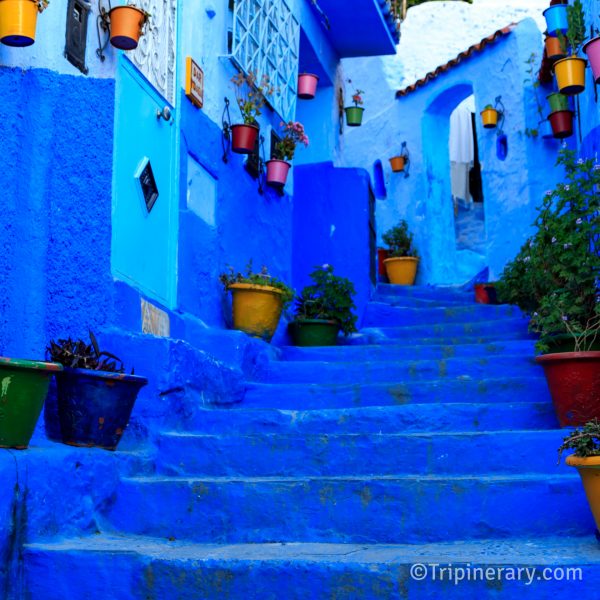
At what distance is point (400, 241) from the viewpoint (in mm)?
11812

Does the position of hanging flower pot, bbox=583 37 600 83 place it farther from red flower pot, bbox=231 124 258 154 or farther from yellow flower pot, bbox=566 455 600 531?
yellow flower pot, bbox=566 455 600 531

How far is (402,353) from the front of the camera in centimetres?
618

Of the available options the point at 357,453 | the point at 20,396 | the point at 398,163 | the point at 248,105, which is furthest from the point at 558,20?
the point at 20,396

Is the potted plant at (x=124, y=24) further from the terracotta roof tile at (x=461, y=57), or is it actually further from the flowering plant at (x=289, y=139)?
the terracotta roof tile at (x=461, y=57)

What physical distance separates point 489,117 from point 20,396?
340 inches

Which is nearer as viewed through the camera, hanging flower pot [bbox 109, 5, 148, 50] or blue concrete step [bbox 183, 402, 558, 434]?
blue concrete step [bbox 183, 402, 558, 434]

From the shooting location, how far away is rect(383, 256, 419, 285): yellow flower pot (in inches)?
456

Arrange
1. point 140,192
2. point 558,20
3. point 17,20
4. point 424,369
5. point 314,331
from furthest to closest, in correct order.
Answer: point 558,20 → point 314,331 → point 424,369 → point 140,192 → point 17,20

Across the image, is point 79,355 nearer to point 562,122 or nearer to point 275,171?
point 275,171

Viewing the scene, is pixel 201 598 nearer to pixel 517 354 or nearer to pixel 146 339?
pixel 146 339

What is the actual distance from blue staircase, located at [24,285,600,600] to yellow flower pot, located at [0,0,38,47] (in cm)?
195

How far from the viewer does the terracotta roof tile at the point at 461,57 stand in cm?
1088

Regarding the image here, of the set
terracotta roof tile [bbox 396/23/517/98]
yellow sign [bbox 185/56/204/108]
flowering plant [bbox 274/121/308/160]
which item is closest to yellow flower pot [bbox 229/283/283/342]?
yellow sign [bbox 185/56/204/108]

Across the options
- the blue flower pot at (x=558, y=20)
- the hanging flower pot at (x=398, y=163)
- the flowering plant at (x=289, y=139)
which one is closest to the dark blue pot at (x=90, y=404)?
the flowering plant at (x=289, y=139)
